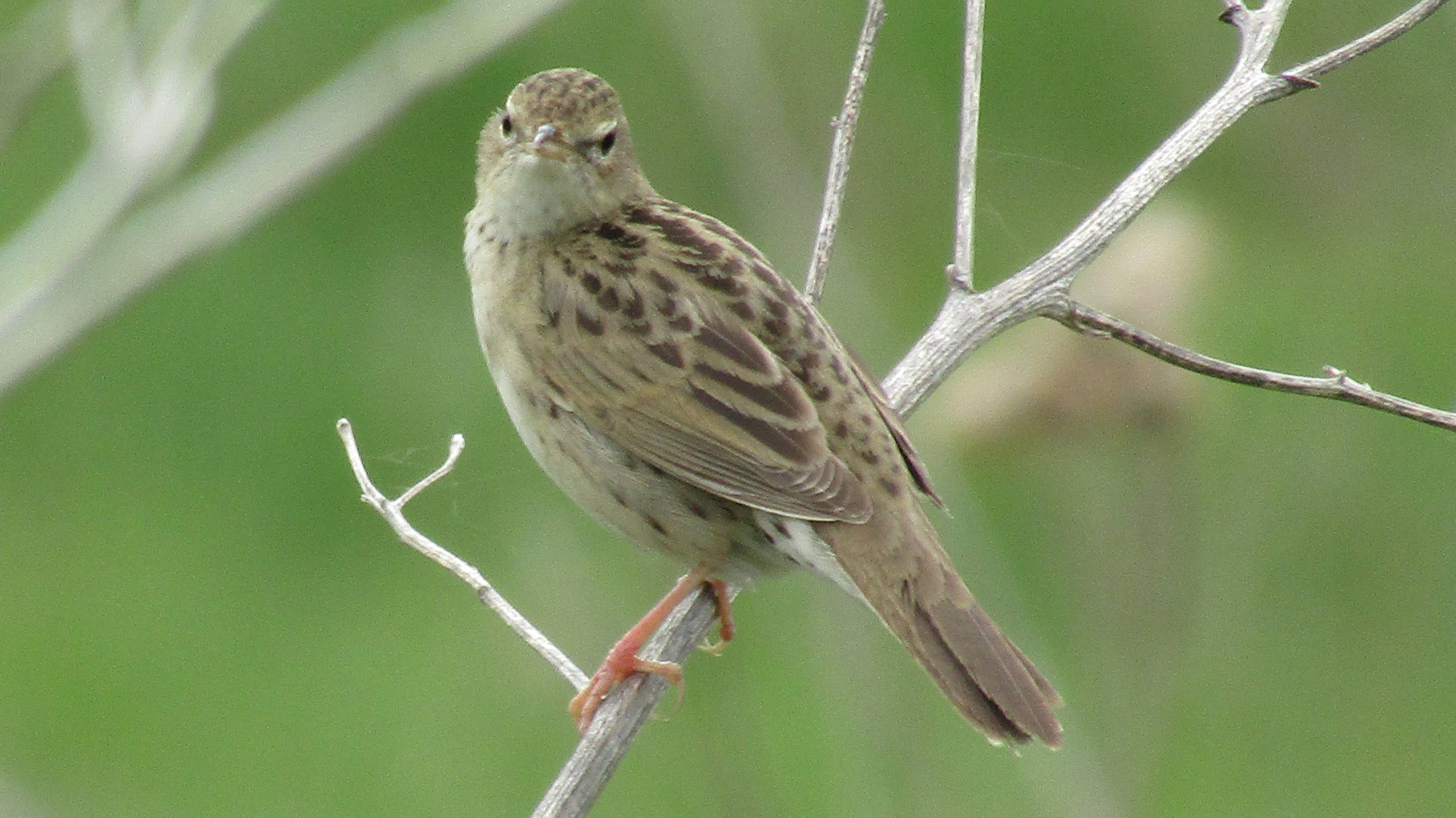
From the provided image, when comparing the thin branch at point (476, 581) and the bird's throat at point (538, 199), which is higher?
the bird's throat at point (538, 199)

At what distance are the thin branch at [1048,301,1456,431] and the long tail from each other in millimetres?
603

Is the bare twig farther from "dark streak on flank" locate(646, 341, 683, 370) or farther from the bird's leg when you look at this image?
"dark streak on flank" locate(646, 341, 683, 370)

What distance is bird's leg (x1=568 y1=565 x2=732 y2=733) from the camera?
446 centimetres

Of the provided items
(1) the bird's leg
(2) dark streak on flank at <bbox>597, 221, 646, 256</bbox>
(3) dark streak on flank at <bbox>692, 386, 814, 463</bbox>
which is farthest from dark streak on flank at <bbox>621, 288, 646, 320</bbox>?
(1) the bird's leg

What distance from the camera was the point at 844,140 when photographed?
461 cm

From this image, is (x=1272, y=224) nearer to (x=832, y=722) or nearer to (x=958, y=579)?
(x=832, y=722)

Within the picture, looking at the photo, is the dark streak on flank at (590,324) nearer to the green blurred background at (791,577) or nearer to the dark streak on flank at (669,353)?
the dark streak on flank at (669,353)

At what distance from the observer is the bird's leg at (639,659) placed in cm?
446

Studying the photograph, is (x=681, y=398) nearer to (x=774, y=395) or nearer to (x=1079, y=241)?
(x=774, y=395)

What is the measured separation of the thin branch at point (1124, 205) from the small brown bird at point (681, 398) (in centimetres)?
29

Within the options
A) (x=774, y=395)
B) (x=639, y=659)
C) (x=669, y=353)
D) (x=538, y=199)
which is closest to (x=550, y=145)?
(x=538, y=199)

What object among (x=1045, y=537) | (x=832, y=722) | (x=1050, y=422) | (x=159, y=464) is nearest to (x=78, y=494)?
(x=159, y=464)

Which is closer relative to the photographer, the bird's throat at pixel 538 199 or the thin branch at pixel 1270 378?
the thin branch at pixel 1270 378

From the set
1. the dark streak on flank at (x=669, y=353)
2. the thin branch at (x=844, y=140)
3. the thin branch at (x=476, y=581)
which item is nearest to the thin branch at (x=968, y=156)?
the thin branch at (x=844, y=140)
